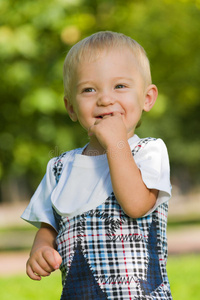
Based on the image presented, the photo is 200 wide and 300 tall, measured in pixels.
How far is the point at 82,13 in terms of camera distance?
6965 millimetres

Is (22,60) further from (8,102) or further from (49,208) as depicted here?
(49,208)

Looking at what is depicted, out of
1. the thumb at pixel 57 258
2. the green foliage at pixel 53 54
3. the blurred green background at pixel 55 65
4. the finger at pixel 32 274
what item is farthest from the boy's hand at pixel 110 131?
the blurred green background at pixel 55 65

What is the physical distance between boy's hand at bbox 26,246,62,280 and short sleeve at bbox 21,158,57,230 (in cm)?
16

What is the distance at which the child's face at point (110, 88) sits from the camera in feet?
7.53

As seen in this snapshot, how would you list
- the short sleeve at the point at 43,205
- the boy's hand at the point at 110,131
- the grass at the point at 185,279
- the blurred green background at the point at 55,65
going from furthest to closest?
the blurred green background at the point at 55,65 → the grass at the point at 185,279 → the short sleeve at the point at 43,205 → the boy's hand at the point at 110,131

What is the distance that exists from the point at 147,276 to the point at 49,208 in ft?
1.91

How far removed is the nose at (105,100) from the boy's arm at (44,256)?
638 mm

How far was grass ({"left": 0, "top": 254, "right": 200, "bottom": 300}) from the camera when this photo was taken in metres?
6.16

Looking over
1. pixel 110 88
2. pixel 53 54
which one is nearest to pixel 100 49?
pixel 110 88

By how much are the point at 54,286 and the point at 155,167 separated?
5.11 meters

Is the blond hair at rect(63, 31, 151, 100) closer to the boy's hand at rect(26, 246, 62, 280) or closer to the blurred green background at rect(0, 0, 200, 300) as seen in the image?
the boy's hand at rect(26, 246, 62, 280)

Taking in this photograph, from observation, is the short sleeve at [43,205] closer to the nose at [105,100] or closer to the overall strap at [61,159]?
the overall strap at [61,159]

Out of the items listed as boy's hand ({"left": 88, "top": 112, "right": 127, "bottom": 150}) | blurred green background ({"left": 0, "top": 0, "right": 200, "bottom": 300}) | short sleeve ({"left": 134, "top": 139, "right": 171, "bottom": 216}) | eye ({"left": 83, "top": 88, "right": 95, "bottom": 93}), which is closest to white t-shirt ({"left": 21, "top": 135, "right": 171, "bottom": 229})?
short sleeve ({"left": 134, "top": 139, "right": 171, "bottom": 216})

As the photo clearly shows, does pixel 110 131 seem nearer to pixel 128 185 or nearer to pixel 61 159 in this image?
pixel 128 185
